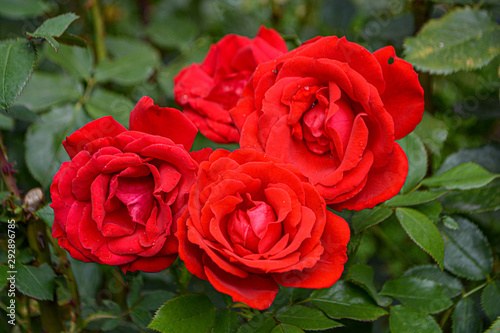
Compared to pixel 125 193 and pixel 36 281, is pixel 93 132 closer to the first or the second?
pixel 125 193

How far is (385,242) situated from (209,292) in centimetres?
62

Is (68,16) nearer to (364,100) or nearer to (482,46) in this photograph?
(364,100)

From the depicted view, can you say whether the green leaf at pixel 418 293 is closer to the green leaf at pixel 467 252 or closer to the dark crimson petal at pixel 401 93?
the green leaf at pixel 467 252

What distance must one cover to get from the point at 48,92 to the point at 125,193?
0.50 m

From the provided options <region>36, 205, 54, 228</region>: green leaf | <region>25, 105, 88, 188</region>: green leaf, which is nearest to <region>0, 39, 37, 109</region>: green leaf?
<region>36, 205, 54, 228</region>: green leaf

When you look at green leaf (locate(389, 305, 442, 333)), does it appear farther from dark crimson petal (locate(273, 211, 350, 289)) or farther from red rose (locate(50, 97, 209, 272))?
red rose (locate(50, 97, 209, 272))

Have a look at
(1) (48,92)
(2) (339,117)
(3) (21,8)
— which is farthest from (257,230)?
(3) (21,8)

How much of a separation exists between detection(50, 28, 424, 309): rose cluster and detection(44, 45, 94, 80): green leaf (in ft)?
1.59

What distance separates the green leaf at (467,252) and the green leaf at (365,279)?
14 centimetres

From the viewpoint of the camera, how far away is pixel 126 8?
58.7 inches

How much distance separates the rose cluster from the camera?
0.46 metres

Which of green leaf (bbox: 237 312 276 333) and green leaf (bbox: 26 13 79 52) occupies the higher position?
green leaf (bbox: 26 13 79 52)

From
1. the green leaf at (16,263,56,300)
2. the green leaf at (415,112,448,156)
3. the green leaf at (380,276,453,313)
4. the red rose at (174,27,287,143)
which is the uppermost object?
the red rose at (174,27,287,143)

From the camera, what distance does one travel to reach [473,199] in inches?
28.7
